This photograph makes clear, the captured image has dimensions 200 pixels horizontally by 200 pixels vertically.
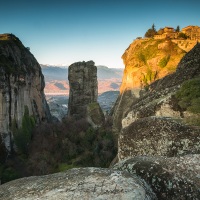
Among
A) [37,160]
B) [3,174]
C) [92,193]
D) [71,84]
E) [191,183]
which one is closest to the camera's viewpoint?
[92,193]

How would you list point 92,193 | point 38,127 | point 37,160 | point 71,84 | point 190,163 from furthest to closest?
point 71,84 < point 38,127 < point 37,160 < point 190,163 < point 92,193

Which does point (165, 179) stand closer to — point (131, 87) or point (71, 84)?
point (131, 87)

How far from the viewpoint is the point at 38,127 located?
6900cm

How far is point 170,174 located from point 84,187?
3.31 m

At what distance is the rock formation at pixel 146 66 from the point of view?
159ft

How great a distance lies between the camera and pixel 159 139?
43.2ft

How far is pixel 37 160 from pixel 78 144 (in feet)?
42.1

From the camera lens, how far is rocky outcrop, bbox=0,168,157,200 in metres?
6.79

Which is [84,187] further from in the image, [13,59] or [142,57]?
[13,59]

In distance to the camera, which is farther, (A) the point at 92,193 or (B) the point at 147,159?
(B) the point at 147,159

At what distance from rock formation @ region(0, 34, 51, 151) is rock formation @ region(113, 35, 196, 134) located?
2478 centimetres

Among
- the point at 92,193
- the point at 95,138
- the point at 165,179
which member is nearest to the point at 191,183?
the point at 165,179

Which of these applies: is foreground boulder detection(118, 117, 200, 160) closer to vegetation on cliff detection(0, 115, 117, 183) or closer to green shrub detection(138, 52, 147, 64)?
vegetation on cliff detection(0, 115, 117, 183)

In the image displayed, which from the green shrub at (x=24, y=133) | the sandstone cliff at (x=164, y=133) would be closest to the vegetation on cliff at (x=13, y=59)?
the green shrub at (x=24, y=133)
